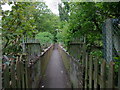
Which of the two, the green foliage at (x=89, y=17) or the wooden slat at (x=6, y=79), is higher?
the green foliage at (x=89, y=17)

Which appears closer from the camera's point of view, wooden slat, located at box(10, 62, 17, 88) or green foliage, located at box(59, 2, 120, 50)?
wooden slat, located at box(10, 62, 17, 88)

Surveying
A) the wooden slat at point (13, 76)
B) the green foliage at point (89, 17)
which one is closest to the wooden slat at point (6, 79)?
the wooden slat at point (13, 76)

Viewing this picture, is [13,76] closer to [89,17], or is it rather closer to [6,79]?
[6,79]

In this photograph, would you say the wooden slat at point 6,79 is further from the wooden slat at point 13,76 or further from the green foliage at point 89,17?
the green foliage at point 89,17

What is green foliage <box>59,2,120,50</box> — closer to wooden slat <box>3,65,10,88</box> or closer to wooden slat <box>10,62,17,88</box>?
wooden slat <box>10,62,17,88</box>

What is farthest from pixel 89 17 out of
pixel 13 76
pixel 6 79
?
pixel 6 79

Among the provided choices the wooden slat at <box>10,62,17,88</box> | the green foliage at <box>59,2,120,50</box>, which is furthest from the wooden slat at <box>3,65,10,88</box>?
the green foliage at <box>59,2,120,50</box>

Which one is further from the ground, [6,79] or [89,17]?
[89,17]

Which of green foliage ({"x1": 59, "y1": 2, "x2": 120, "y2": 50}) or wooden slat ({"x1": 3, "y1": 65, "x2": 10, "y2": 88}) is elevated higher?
green foliage ({"x1": 59, "y1": 2, "x2": 120, "y2": 50})

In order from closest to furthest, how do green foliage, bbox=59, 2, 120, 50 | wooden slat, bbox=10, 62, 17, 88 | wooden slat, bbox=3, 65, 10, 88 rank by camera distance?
wooden slat, bbox=3, 65, 10, 88 → wooden slat, bbox=10, 62, 17, 88 → green foliage, bbox=59, 2, 120, 50

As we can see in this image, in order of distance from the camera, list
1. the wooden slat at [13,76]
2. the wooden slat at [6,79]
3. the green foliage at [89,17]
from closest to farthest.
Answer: the wooden slat at [6,79]
the wooden slat at [13,76]
the green foliage at [89,17]

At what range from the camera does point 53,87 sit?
3.49 m

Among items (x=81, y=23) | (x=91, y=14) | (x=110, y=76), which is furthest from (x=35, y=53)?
(x=110, y=76)

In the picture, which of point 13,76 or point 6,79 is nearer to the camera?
point 6,79
